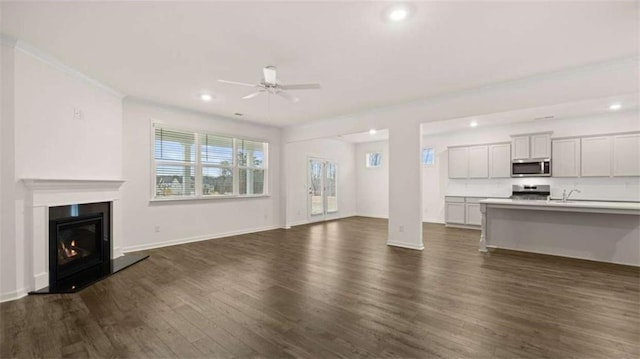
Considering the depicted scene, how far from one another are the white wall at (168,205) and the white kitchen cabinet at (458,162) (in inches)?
212

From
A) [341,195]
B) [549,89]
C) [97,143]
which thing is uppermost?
[549,89]

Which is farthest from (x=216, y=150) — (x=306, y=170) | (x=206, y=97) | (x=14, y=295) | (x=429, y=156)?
(x=429, y=156)

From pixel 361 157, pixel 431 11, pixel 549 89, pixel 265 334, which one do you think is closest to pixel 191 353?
pixel 265 334

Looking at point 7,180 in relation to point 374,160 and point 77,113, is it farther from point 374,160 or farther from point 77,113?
point 374,160

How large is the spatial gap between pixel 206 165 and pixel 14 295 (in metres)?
3.66

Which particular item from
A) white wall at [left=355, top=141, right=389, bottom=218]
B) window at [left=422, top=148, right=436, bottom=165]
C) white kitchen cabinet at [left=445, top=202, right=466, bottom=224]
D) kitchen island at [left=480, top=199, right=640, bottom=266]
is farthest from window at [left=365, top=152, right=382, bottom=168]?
kitchen island at [left=480, top=199, right=640, bottom=266]

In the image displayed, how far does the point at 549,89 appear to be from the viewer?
3980 mm

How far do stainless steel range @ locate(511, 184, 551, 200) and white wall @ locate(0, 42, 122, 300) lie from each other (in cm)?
877

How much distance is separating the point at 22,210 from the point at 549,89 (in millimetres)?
6756

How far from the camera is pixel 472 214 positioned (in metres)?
7.60

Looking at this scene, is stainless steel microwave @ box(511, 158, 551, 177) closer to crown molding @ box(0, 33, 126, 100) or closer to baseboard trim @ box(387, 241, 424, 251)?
baseboard trim @ box(387, 241, 424, 251)

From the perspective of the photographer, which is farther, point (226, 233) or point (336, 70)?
point (226, 233)

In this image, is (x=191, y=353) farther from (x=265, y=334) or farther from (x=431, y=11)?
(x=431, y=11)

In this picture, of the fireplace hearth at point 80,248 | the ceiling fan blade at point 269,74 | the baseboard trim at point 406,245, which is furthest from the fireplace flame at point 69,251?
the baseboard trim at point 406,245
